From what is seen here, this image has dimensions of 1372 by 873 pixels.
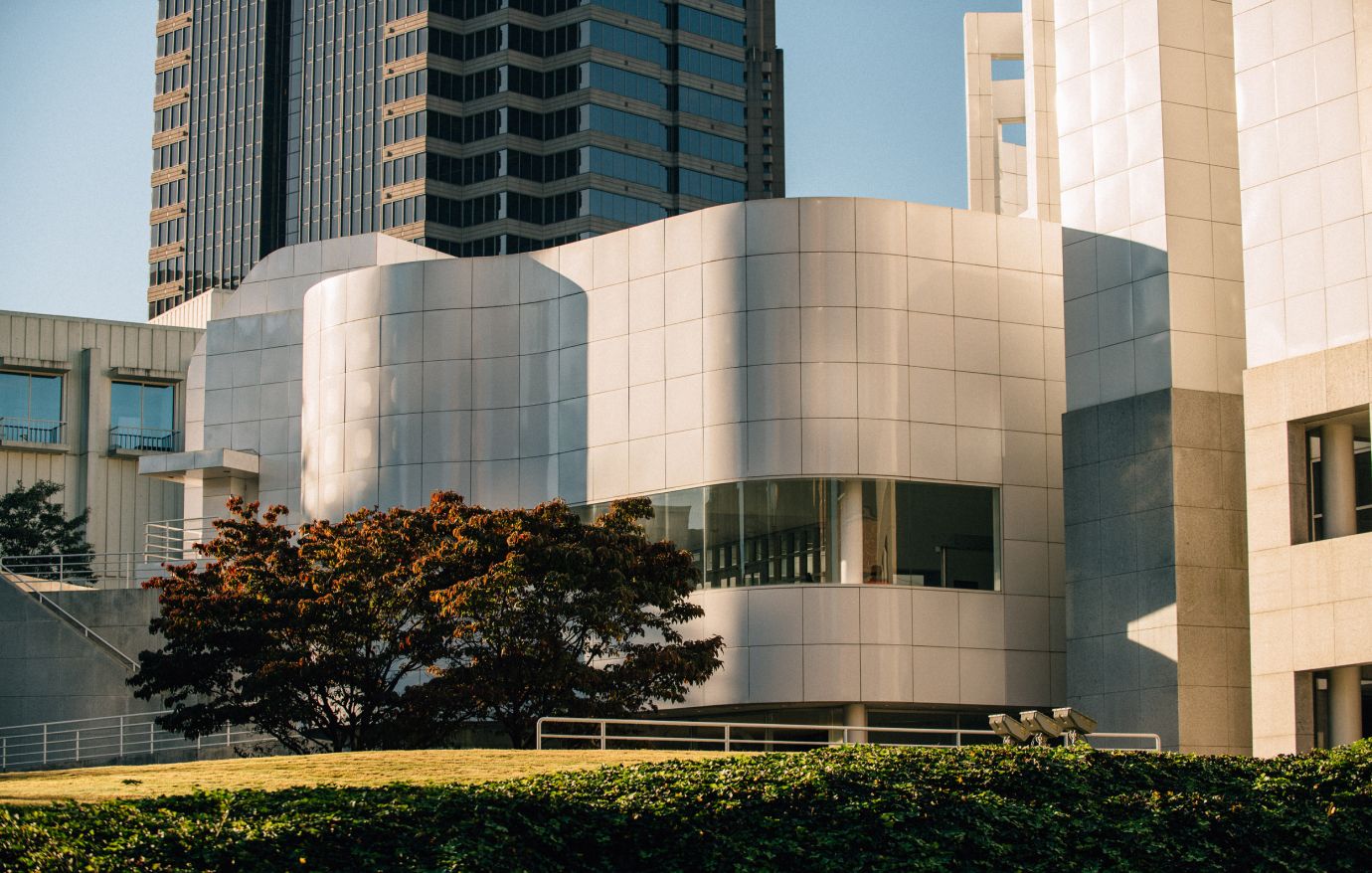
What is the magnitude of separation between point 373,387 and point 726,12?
322 feet

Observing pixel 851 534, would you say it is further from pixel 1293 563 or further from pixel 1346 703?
pixel 1346 703

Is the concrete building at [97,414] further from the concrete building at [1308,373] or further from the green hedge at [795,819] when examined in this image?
the green hedge at [795,819]

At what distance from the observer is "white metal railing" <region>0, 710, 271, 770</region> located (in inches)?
1903

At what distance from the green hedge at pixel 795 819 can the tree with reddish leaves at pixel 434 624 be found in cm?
1576

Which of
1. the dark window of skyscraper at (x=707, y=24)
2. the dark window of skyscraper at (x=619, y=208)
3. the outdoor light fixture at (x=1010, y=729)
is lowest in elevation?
the outdoor light fixture at (x=1010, y=729)

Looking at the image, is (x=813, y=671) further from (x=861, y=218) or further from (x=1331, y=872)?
(x=1331, y=872)

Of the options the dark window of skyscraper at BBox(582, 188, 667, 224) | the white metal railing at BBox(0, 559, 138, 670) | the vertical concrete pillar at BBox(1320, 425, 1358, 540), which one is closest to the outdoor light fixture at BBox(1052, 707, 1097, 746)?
the vertical concrete pillar at BBox(1320, 425, 1358, 540)

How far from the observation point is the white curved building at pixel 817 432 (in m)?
45.1

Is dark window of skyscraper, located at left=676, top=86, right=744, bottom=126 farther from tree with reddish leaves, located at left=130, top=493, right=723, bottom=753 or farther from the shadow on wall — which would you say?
tree with reddish leaves, located at left=130, top=493, right=723, bottom=753

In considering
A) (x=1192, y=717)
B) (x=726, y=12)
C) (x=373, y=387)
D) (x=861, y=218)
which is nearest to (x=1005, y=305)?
(x=861, y=218)

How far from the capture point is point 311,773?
88.8 feet

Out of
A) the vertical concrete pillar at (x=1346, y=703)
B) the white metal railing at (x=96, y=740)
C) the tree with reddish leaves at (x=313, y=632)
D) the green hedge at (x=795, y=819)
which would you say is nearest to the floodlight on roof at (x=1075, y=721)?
the green hedge at (x=795, y=819)

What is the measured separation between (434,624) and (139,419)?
1797 inches

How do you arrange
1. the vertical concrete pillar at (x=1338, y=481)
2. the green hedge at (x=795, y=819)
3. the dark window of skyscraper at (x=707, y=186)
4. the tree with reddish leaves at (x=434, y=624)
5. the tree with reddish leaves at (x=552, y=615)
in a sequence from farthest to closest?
the dark window of skyscraper at (x=707, y=186)
the tree with reddish leaves at (x=434, y=624)
the tree with reddish leaves at (x=552, y=615)
the vertical concrete pillar at (x=1338, y=481)
the green hedge at (x=795, y=819)
